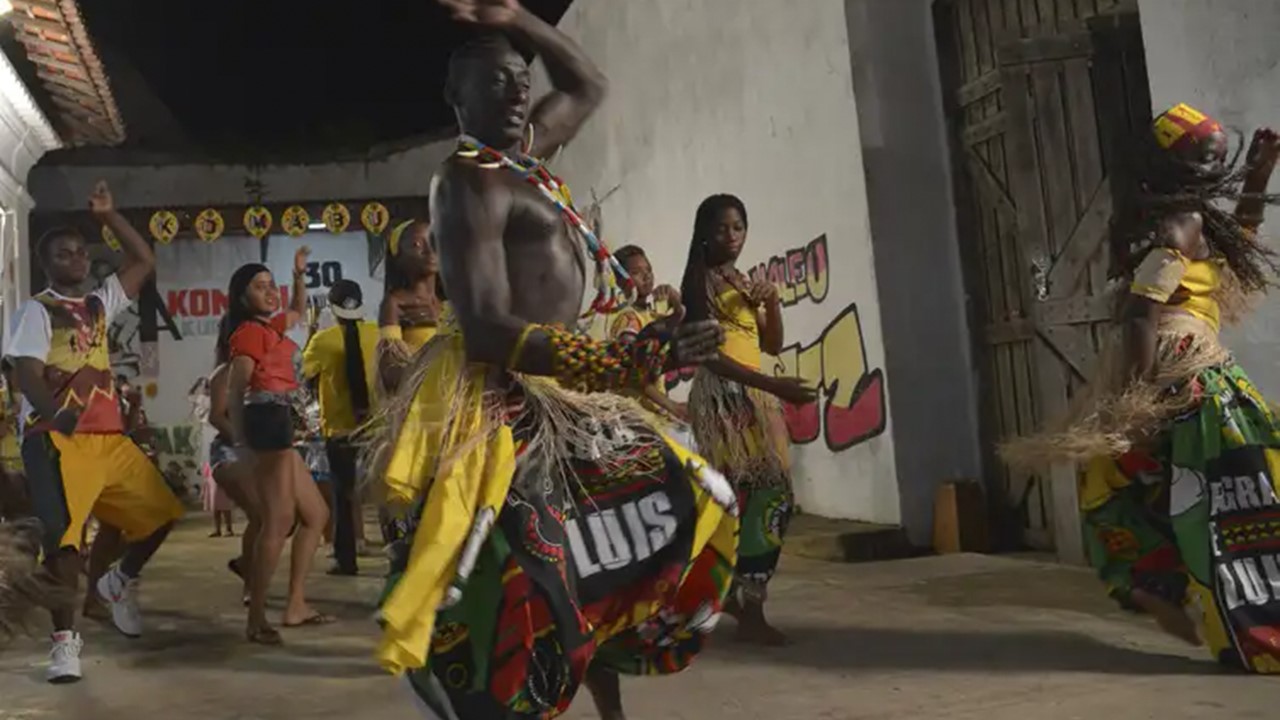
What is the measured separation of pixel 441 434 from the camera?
2.65 m

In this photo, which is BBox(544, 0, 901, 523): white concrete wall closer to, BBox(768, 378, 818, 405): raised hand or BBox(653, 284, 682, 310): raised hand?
BBox(653, 284, 682, 310): raised hand

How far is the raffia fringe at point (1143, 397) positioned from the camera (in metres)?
3.83

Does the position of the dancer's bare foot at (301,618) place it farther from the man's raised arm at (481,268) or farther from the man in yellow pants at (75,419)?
the man's raised arm at (481,268)

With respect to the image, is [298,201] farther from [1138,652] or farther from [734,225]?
[1138,652]

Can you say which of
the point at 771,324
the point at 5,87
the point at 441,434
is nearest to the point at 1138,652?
the point at 771,324

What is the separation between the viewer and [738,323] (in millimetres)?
4926

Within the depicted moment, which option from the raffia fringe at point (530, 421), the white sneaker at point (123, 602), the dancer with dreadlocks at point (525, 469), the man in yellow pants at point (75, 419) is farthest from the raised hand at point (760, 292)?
the white sneaker at point (123, 602)

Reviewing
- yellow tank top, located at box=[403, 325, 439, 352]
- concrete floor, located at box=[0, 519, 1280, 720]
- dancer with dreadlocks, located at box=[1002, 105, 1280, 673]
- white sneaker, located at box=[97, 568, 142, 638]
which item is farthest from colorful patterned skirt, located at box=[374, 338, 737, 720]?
white sneaker, located at box=[97, 568, 142, 638]

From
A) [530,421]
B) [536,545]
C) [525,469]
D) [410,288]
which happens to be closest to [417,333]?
[410,288]

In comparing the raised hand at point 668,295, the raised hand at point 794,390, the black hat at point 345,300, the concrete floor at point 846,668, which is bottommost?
the concrete floor at point 846,668

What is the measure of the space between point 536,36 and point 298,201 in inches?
655

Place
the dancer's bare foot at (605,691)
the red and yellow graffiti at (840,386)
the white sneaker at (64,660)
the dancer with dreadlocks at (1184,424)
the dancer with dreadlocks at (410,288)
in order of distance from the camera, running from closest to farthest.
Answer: the dancer's bare foot at (605,691) < the dancer with dreadlocks at (1184,424) < the white sneaker at (64,660) < the dancer with dreadlocks at (410,288) < the red and yellow graffiti at (840,386)

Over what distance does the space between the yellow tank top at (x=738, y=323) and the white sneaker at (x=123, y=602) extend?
3.21m

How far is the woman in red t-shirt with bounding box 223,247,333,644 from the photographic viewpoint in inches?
215
